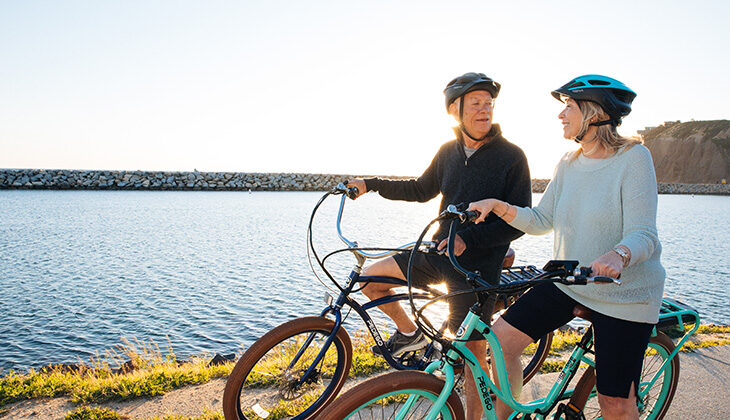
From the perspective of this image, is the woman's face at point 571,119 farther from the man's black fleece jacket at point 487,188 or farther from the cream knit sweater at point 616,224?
the man's black fleece jacket at point 487,188

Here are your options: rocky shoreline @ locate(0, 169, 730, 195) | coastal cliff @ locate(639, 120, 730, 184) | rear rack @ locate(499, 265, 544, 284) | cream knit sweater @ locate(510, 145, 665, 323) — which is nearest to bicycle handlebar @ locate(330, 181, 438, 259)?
cream knit sweater @ locate(510, 145, 665, 323)

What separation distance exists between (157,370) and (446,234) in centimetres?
275

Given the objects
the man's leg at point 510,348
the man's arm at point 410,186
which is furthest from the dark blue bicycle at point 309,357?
the man's leg at point 510,348

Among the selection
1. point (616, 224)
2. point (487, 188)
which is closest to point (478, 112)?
point (487, 188)

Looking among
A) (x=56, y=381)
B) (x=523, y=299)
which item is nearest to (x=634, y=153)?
(x=523, y=299)

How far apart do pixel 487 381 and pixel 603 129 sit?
1.35 m

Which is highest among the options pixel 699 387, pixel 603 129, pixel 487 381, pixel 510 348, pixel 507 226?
pixel 603 129

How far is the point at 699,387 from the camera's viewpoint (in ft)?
13.8

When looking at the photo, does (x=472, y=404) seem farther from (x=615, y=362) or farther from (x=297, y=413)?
(x=297, y=413)

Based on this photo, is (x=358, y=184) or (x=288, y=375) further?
(x=358, y=184)

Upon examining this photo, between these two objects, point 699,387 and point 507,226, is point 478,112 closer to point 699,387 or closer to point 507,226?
point 507,226

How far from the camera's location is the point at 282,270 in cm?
1348

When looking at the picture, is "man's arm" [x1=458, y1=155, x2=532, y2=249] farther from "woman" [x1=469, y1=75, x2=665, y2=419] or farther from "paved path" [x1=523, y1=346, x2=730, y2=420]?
"paved path" [x1=523, y1=346, x2=730, y2=420]

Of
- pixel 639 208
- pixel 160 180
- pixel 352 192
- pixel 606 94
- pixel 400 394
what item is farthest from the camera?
pixel 160 180
